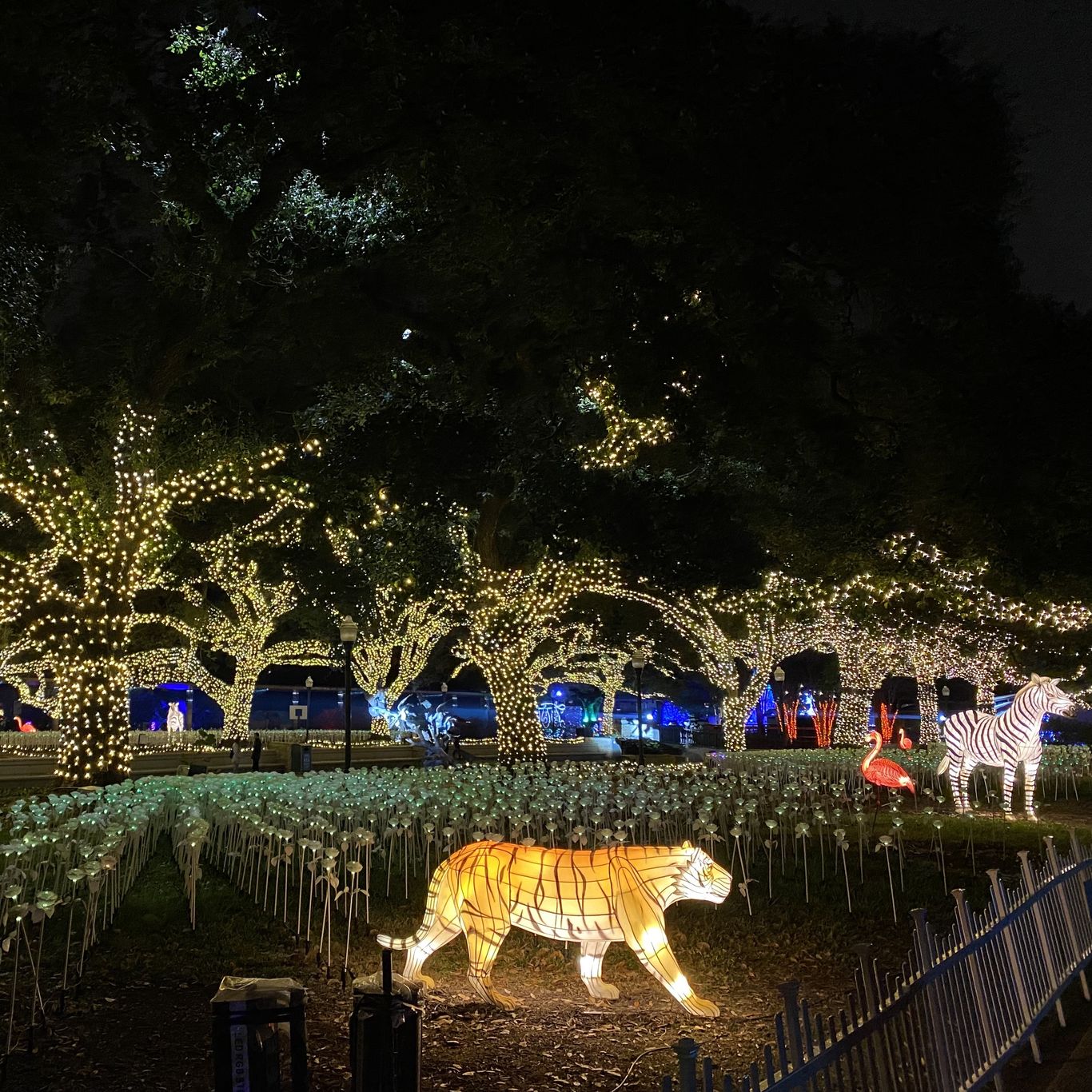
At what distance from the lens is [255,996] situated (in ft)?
14.5

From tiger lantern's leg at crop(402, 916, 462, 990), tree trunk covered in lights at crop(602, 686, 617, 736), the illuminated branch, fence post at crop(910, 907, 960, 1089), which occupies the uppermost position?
the illuminated branch

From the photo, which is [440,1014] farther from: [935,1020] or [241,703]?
[241,703]

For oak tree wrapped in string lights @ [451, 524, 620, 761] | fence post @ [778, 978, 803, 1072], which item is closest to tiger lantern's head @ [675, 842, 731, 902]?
fence post @ [778, 978, 803, 1072]

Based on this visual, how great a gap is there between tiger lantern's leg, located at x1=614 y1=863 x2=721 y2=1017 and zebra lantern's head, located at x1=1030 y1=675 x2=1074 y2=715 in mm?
10982

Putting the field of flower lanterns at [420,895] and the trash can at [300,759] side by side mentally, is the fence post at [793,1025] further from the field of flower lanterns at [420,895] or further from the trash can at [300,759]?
the trash can at [300,759]

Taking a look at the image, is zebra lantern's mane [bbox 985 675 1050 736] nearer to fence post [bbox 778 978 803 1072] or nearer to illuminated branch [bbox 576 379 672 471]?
illuminated branch [bbox 576 379 672 471]

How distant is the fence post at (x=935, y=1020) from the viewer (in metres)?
4.59

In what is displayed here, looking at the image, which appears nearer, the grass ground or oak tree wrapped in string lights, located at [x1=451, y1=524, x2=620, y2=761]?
the grass ground

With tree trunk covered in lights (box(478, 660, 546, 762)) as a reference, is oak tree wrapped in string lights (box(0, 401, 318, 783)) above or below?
above

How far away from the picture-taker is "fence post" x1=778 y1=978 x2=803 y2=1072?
3719 millimetres

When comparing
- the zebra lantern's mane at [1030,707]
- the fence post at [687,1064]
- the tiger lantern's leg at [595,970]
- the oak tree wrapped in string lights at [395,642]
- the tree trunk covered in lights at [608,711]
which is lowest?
the tree trunk covered in lights at [608,711]

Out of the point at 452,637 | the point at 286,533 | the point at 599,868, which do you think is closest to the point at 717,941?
the point at 599,868

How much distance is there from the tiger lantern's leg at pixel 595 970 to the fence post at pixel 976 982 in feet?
8.87

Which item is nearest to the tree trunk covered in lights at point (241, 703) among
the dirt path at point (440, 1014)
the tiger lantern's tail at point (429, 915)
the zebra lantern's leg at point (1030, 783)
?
the zebra lantern's leg at point (1030, 783)
